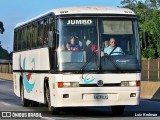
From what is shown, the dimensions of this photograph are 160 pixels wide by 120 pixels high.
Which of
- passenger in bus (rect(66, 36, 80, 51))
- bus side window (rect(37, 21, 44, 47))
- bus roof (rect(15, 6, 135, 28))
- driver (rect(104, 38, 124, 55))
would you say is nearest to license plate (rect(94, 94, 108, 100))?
driver (rect(104, 38, 124, 55))

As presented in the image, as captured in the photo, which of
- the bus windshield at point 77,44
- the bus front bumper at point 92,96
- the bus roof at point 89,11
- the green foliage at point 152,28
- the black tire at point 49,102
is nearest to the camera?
the bus front bumper at point 92,96

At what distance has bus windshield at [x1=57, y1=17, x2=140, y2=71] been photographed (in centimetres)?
1731

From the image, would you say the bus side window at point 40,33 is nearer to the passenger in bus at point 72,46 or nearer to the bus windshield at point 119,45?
the passenger in bus at point 72,46

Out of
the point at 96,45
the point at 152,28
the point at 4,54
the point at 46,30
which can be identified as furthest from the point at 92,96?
the point at 4,54

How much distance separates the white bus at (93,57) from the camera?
56.5 ft

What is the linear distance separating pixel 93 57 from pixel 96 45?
35 cm

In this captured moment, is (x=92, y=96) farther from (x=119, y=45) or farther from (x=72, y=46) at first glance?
(x=119, y=45)

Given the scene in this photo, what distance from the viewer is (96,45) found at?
57.2 feet

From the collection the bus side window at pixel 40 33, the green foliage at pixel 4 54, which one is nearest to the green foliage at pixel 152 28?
the bus side window at pixel 40 33

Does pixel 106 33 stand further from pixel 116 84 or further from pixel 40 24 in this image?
pixel 40 24

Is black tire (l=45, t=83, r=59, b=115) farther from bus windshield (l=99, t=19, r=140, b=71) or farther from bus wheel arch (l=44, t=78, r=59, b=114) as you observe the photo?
bus windshield (l=99, t=19, r=140, b=71)

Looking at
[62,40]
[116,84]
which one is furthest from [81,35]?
[116,84]

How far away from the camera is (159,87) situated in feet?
93.0

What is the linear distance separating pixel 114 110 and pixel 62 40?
3.03 metres
